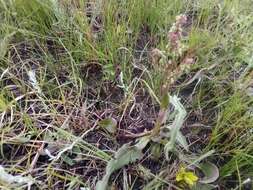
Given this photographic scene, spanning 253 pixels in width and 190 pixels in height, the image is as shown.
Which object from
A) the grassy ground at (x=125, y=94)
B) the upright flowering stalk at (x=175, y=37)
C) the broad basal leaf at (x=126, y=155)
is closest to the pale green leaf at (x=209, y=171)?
the grassy ground at (x=125, y=94)

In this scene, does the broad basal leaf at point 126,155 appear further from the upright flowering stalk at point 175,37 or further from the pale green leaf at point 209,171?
the upright flowering stalk at point 175,37

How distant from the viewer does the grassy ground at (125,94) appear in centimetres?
92

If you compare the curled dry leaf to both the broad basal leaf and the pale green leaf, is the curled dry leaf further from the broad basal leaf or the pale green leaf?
the pale green leaf

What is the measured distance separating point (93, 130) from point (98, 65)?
0.21 meters

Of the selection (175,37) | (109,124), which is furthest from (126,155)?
(175,37)

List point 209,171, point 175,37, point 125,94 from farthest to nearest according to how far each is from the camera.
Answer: point 125,94, point 209,171, point 175,37

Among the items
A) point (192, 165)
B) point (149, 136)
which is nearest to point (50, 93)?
point (149, 136)

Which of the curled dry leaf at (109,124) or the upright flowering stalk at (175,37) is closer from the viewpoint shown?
the upright flowering stalk at (175,37)

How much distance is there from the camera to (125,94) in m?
1.04

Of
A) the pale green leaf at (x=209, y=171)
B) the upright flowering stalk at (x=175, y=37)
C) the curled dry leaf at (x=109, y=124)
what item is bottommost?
the pale green leaf at (x=209, y=171)

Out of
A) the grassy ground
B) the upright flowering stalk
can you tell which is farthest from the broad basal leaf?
the upright flowering stalk

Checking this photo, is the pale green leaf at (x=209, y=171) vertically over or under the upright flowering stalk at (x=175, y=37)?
under

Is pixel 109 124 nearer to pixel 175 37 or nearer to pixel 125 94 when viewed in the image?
pixel 125 94

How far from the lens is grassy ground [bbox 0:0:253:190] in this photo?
92 centimetres
